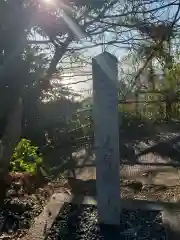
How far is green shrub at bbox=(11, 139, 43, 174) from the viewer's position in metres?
5.02

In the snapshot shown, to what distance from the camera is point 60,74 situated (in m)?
7.56

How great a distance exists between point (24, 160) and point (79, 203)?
6.07ft

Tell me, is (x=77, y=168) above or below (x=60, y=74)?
below

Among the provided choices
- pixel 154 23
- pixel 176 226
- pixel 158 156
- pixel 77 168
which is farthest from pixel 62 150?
pixel 176 226

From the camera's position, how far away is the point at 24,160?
17.8 ft

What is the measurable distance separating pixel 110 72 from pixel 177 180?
273 cm

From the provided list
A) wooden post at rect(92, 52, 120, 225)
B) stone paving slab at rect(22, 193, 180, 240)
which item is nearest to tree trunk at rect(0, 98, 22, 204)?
stone paving slab at rect(22, 193, 180, 240)

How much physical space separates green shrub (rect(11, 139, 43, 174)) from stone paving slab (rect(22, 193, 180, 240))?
97cm

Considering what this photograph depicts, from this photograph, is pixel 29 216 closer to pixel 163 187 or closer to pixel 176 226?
pixel 176 226

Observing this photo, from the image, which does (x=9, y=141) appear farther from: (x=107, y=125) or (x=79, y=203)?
(x=107, y=125)

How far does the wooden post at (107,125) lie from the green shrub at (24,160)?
1.91 metres

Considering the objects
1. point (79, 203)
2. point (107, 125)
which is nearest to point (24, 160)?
point (79, 203)

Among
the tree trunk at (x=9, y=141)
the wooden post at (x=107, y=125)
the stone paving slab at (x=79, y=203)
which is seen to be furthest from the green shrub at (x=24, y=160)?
the wooden post at (x=107, y=125)

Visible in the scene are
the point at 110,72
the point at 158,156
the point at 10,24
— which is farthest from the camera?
the point at 158,156
